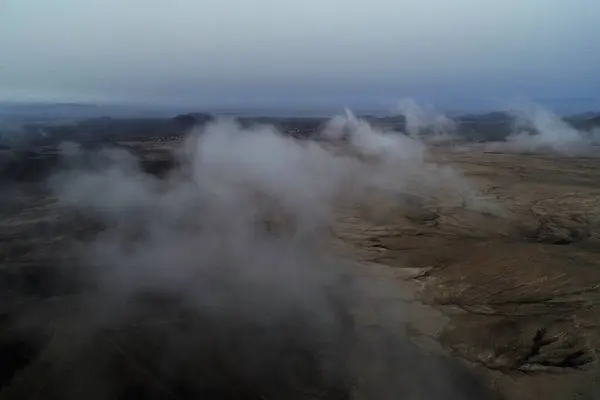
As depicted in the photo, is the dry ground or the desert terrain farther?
the dry ground

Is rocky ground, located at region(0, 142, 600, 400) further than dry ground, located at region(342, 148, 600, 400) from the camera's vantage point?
No

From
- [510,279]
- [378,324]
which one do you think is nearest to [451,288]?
[510,279]

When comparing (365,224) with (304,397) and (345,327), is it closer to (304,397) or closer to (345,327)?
(345,327)

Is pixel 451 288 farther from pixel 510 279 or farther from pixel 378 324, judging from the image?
pixel 378 324

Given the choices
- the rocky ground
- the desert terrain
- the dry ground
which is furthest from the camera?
the dry ground

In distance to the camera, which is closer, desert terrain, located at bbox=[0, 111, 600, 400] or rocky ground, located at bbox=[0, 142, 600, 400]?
desert terrain, located at bbox=[0, 111, 600, 400]

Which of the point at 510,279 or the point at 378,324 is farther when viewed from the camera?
the point at 510,279

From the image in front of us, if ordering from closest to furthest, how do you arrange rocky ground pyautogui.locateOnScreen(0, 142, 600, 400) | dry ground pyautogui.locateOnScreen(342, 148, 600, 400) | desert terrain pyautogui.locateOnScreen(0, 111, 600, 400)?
desert terrain pyautogui.locateOnScreen(0, 111, 600, 400) → rocky ground pyautogui.locateOnScreen(0, 142, 600, 400) → dry ground pyautogui.locateOnScreen(342, 148, 600, 400)
